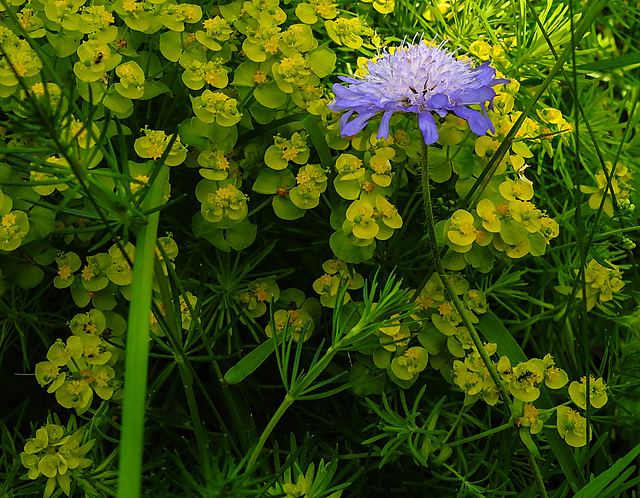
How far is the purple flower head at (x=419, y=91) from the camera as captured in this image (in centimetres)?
68

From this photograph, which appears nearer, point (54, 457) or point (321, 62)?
point (54, 457)

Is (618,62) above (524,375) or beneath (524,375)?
above

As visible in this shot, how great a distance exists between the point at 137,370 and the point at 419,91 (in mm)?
412

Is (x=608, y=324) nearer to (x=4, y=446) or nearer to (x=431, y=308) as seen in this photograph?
(x=431, y=308)

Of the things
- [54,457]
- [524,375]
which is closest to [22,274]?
[54,457]

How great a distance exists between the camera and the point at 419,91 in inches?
28.1

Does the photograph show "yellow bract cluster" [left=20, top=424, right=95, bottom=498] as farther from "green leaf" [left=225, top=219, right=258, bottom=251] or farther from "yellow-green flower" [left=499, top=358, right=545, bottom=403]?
"yellow-green flower" [left=499, top=358, right=545, bottom=403]

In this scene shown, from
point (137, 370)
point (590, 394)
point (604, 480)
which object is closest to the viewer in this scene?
point (137, 370)

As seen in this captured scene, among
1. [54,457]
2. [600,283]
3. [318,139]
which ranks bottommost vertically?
[54,457]

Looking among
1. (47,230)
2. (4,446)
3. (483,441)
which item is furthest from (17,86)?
(483,441)

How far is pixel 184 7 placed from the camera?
812mm

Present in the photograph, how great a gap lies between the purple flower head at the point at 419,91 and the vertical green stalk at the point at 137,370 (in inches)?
10.1

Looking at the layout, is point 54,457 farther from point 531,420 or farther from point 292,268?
point 531,420

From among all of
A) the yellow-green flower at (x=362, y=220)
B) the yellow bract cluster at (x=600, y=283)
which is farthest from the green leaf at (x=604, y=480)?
the yellow-green flower at (x=362, y=220)
